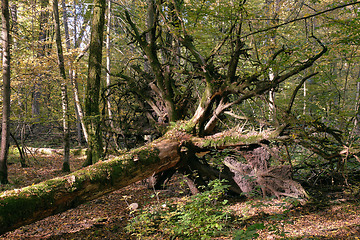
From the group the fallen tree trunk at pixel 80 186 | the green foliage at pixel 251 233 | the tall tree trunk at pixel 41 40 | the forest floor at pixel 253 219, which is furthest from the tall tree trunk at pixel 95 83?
the green foliage at pixel 251 233

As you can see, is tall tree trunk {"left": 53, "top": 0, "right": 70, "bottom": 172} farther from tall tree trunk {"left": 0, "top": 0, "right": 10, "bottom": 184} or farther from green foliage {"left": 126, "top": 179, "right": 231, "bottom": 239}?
green foliage {"left": 126, "top": 179, "right": 231, "bottom": 239}

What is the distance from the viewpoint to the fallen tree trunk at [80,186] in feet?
10.5

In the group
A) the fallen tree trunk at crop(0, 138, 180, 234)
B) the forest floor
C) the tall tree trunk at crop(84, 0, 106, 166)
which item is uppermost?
the tall tree trunk at crop(84, 0, 106, 166)

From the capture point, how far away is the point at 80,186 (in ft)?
12.6

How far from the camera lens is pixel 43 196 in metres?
3.43

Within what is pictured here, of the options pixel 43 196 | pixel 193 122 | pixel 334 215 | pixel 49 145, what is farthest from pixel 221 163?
pixel 49 145

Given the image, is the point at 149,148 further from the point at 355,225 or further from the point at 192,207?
the point at 355,225

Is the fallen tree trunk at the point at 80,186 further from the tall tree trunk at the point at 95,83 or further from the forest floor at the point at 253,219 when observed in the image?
the tall tree trunk at the point at 95,83

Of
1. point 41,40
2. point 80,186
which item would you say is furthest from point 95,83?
point 41,40

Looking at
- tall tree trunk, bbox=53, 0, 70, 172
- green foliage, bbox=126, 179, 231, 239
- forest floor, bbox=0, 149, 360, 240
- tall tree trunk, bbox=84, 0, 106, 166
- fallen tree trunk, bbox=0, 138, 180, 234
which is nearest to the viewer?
fallen tree trunk, bbox=0, 138, 180, 234

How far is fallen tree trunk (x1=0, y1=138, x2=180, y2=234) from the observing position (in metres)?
3.19

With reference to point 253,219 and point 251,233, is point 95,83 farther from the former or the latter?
point 251,233

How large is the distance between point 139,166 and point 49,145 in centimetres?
1269

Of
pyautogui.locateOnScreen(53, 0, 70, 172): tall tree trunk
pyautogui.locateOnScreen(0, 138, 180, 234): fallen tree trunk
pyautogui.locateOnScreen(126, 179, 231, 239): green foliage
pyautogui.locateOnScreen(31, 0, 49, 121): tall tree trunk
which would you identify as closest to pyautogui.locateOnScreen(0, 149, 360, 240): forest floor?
pyautogui.locateOnScreen(126, 179, 231, 239): green foliage
